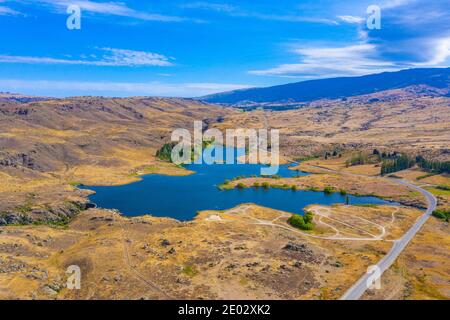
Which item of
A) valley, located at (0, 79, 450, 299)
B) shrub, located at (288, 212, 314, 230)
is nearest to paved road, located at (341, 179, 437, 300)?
valley, located at (0, 79, 450, 299)

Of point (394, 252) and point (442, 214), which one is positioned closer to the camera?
point (394, 252)

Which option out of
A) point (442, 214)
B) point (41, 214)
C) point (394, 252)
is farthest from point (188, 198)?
point (442, 214)

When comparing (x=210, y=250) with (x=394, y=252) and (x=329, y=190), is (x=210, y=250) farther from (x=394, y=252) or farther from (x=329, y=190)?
(x=329, y=190)

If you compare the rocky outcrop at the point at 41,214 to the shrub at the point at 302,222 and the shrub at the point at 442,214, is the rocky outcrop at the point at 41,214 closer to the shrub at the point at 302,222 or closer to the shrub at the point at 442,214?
the shrub at the point at 302,222

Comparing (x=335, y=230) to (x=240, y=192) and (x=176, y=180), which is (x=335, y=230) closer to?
(x=240, y=192)

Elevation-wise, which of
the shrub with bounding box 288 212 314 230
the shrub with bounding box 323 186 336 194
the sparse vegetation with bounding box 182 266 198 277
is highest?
the shrub with bounding box 323 186 336 194

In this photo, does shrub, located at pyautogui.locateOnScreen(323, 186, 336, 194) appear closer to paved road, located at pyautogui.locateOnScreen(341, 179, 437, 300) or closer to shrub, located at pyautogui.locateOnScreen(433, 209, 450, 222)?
paved road, located at pyautogui.locateOnScreen(341, 179, 437, 300)
